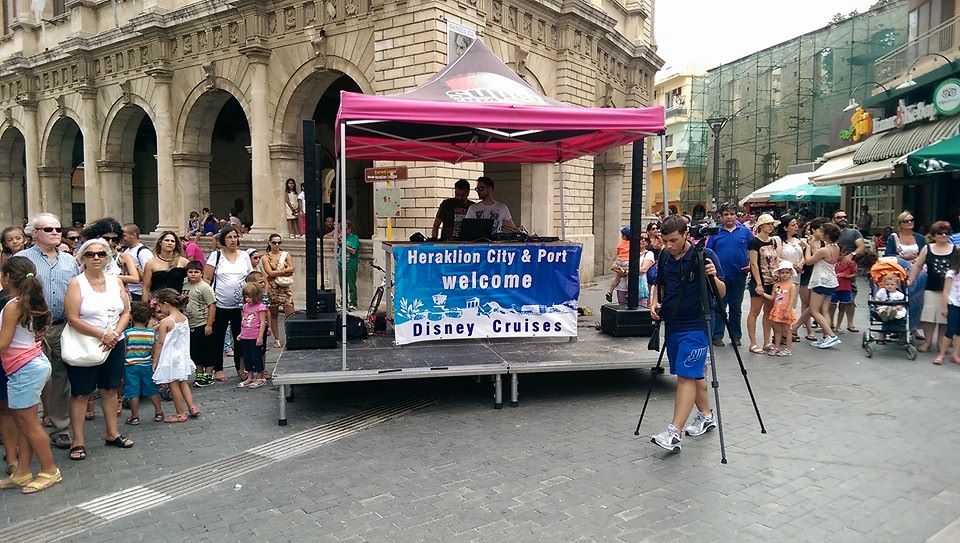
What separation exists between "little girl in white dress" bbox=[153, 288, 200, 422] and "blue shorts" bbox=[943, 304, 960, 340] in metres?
9.43

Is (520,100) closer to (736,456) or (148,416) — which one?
(736,456)

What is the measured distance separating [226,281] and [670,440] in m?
5.53

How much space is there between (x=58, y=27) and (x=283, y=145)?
47.6 feet

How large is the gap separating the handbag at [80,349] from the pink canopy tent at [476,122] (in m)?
2.15

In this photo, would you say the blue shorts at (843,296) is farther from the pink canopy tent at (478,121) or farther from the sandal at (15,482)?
the sandal at (15,482)

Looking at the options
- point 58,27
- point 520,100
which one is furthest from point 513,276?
point 58,27

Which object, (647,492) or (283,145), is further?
(283,145)

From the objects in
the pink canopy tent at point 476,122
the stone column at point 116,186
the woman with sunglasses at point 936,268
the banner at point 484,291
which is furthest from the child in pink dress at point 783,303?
the stone column at point 116,186

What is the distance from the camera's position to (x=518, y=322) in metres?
7.93

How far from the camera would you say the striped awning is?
16.7m

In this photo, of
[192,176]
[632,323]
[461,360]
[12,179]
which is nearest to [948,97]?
[632,323]

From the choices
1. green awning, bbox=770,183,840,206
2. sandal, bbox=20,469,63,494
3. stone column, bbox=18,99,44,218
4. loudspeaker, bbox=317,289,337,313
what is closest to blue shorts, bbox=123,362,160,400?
sandal, bbox=20,469,63,494

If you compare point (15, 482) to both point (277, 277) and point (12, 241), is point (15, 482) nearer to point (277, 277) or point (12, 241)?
point (12, 241)

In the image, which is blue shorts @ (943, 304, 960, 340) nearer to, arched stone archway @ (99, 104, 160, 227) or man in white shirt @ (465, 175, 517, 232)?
man in white shirt @ (465, 175, 517, 232)
